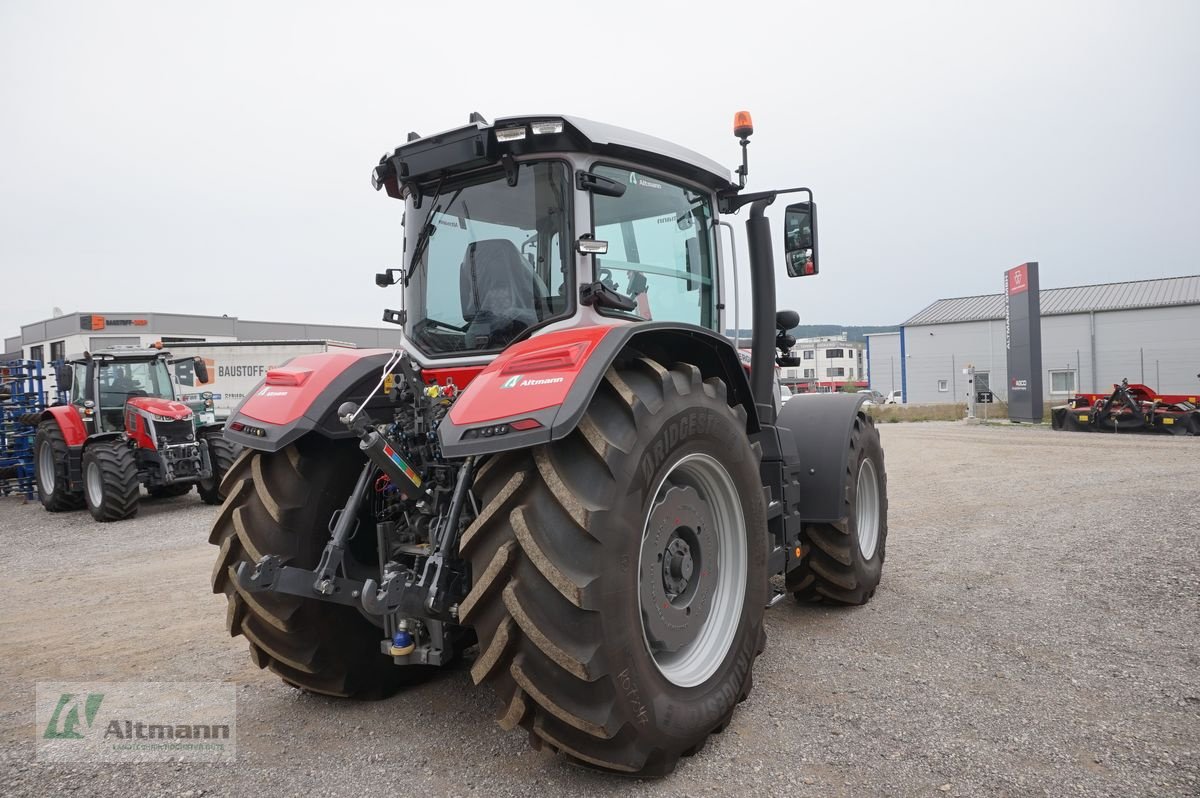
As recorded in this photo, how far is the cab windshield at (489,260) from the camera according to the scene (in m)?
3.28

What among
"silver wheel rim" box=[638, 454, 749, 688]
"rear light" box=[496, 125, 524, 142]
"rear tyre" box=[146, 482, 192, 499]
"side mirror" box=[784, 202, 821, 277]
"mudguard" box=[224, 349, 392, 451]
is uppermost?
"rear light" box=[496, 125, 524, 142]

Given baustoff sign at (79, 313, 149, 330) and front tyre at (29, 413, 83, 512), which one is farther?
baustoff sign at (79, 313, 149, 330)

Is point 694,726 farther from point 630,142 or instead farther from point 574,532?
point 630,142

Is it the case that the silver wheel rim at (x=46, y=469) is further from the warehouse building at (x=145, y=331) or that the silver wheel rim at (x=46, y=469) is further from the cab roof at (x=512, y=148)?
the warehouse building at (x=145, y=331)

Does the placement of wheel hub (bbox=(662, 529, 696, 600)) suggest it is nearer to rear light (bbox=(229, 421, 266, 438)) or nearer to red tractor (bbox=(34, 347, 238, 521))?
rear light (bbox=(229, 421, 266, 438))

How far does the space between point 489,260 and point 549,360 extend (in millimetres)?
957

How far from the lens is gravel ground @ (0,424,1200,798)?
2691 millimetres

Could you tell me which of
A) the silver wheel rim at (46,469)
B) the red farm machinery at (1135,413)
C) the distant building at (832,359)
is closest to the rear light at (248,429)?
the silver wheel rim at (46,469)

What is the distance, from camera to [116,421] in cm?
1212

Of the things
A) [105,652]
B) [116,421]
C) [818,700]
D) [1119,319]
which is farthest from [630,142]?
[1119,319]

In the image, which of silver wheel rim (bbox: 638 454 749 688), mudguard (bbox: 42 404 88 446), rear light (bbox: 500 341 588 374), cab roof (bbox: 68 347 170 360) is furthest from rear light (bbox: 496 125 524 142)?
cab roof (bbox: 68 347 170 360)

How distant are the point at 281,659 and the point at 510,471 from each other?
148 cm

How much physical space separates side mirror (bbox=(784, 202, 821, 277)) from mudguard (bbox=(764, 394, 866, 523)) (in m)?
0.89

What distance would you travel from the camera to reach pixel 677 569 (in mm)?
3033
